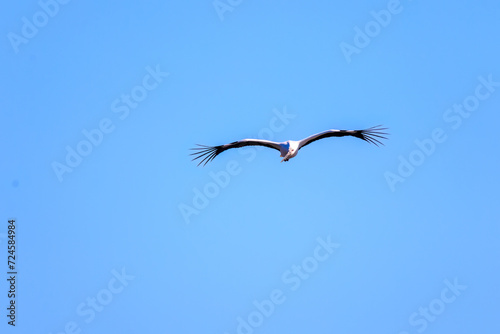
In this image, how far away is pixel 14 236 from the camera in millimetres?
36812

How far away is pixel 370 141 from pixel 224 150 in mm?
7829

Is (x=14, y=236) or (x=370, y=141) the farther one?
(x=14, y=236)

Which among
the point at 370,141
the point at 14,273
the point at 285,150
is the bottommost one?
the point at 370,141

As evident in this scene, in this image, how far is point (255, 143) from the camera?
32.8 meters

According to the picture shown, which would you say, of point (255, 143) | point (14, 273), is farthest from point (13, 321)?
point (255, 143)

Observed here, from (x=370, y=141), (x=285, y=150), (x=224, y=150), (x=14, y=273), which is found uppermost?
(x=14, y=273)

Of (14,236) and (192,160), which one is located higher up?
(14,236)

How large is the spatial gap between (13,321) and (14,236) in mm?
4936

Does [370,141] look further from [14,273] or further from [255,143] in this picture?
[14,273]

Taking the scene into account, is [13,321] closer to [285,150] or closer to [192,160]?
[192,160]

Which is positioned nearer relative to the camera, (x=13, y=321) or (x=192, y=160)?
(x=192, y=160)

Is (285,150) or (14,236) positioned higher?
(14,236)

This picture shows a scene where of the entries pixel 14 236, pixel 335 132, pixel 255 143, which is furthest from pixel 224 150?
pixel 14 236

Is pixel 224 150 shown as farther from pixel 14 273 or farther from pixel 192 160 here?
pixel 14 273
